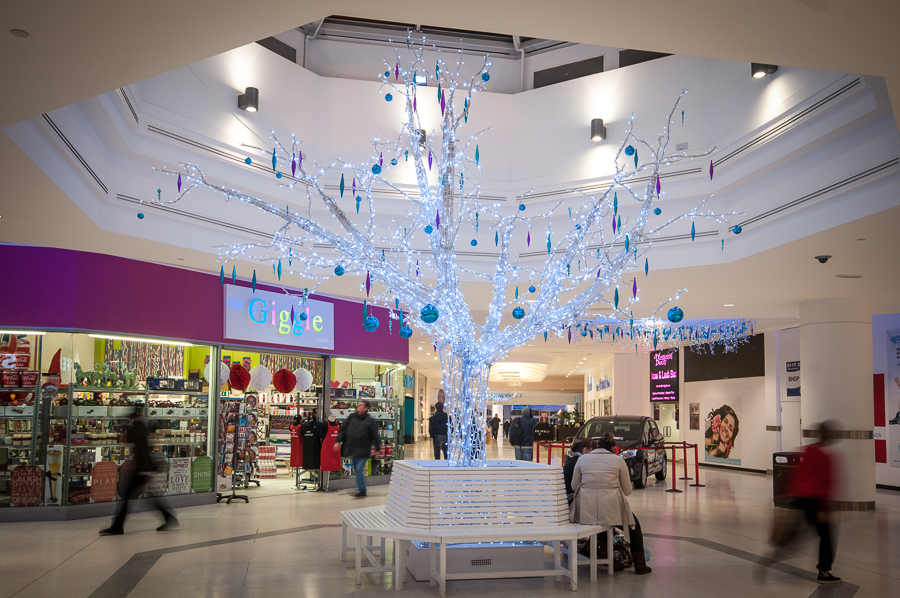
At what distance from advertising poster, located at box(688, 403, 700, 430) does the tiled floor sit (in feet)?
34.5

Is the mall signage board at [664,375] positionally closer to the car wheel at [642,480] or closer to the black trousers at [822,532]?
the car wheel at [642,480]

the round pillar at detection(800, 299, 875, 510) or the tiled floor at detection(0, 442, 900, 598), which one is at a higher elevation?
the round pillar at detection(800, 299, 875, 510)

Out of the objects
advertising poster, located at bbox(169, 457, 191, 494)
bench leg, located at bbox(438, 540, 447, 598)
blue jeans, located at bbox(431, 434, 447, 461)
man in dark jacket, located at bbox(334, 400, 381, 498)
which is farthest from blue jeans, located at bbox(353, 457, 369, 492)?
bench leg, located at bbox(438, 540, 447, 598)

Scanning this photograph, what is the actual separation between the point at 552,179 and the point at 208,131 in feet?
17.1

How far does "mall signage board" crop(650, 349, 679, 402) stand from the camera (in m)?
21.1

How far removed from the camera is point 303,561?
6.10 metres

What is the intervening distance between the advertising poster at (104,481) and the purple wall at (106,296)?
1.71 meters

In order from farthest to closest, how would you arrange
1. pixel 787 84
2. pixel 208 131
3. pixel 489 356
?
1. pixel 208 131
2. pixel 787 84
3. pixel 489 356

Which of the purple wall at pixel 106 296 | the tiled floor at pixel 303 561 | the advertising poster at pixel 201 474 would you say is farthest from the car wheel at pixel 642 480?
the purple wall at pixel 106 296

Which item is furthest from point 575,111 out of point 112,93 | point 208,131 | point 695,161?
point 112,93

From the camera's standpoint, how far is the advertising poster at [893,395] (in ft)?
43.6

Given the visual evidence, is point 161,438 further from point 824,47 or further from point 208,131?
point 824,47

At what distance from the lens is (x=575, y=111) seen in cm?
1105

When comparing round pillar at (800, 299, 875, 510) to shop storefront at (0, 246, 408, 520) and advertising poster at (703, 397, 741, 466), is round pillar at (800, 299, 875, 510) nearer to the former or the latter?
advertising poster at (703, 397, 741, 466)
